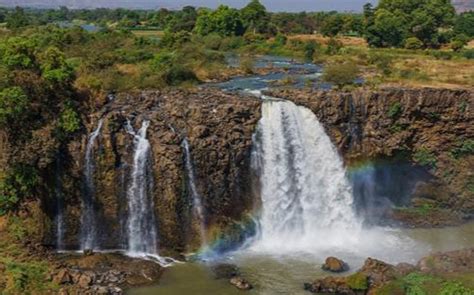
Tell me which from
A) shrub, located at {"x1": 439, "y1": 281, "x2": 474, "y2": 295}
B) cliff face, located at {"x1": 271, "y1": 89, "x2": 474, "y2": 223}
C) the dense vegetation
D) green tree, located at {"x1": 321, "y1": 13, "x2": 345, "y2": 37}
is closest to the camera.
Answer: shrub, located at {"x1": 439, "y1": 281, "x2": 474, "y2": 295}

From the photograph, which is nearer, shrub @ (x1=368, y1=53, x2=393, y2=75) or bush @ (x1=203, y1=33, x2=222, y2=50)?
shrub @ (x1=368, y1=53, x2=393, y2=75)

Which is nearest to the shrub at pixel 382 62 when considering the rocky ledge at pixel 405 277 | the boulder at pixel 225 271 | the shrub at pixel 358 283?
the rocky ledge at pixel 405 277

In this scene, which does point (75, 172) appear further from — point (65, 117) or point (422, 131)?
point (422, 131)

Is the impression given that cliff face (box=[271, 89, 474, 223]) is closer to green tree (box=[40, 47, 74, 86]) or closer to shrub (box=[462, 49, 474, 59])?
green tree (box=[40, 47, 74, 86])

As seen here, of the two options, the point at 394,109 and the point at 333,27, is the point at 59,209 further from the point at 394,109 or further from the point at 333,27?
the point at 333,27

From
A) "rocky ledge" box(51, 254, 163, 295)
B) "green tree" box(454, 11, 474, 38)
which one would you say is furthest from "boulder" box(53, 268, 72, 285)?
"green tree" box(454, 11, 474, 38)
